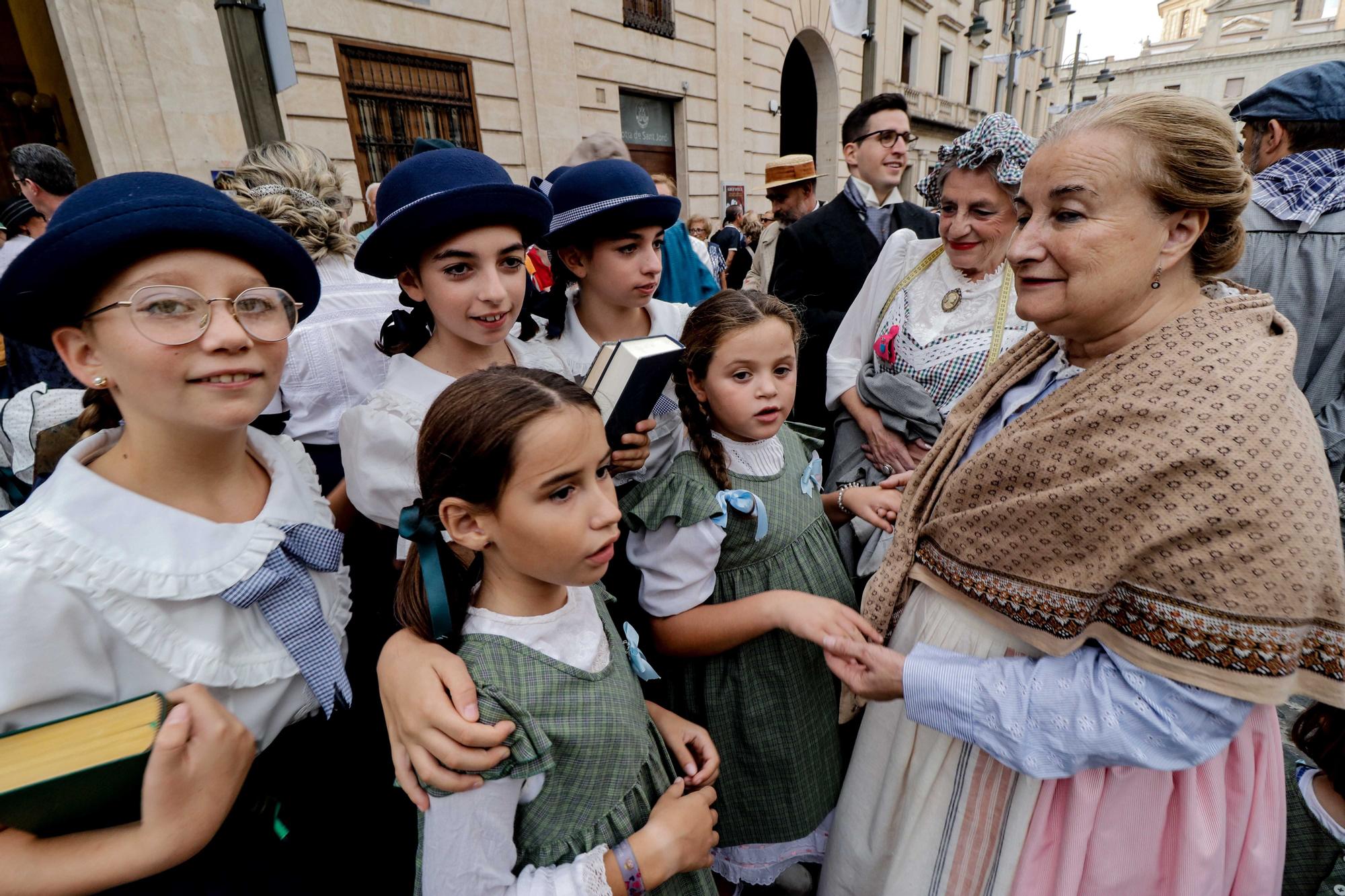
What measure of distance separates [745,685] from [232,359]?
1.40 meters

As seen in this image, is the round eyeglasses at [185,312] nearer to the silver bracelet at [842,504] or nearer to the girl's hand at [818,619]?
the girl's hand at [818,619]

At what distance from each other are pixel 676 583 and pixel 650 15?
35.9 ft

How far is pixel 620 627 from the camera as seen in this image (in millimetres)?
1771

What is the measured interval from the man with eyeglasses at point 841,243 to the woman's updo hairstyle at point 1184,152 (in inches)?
75.6

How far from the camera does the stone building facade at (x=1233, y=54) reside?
3734 cm

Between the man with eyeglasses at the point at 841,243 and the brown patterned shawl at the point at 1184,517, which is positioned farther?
the man with eyeglasses at the point at 841,243

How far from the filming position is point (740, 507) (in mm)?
1562

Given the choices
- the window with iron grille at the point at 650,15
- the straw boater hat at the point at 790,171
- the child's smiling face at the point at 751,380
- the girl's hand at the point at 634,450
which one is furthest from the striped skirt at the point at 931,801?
the window with iron grille at the point at 650,15

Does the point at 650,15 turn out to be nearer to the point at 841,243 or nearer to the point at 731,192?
the point at 731,192

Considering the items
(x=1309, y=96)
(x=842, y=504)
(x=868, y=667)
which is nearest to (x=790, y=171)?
(x=1309, y=96)

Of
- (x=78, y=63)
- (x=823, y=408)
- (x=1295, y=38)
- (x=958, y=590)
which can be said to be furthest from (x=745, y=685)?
(x=1295, y=38)

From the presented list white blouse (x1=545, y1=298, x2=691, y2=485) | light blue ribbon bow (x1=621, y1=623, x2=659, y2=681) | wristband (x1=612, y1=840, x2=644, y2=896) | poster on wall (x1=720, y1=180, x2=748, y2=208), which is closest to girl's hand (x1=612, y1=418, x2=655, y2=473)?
white blouse (x1=545, y1=298, x2=691, y2=485)

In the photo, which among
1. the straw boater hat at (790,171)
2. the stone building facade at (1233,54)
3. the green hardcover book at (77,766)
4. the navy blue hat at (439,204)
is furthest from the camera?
the stone building facade at (1233,54)

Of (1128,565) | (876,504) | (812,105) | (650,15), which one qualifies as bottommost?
(876,504)
